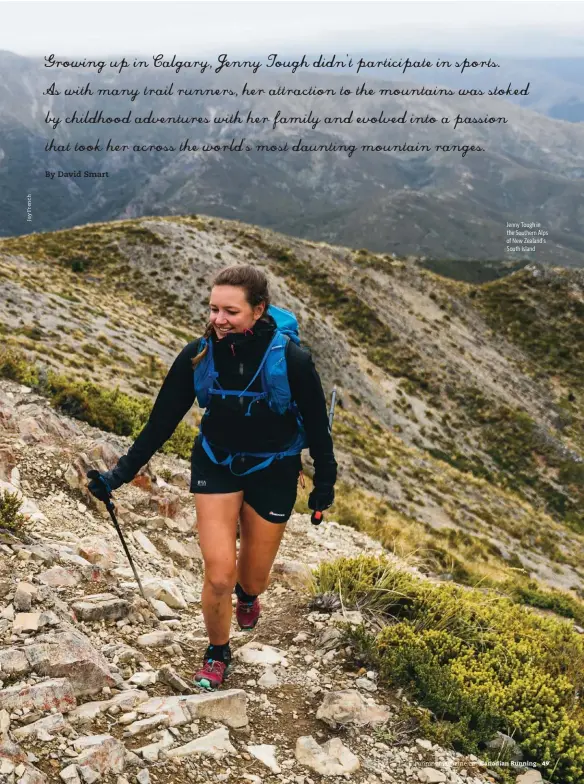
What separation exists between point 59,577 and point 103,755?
2.50 meters

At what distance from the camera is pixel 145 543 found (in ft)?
27.2

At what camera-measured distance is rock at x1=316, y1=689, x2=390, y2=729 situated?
4730 millimetres

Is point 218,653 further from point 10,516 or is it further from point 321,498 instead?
point 10,516

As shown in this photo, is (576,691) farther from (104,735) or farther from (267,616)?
(104,735)

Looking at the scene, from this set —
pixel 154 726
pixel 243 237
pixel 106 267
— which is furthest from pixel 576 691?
pixel 243 237

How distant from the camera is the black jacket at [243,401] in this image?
4.70m

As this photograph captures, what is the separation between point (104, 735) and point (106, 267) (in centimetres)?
3826

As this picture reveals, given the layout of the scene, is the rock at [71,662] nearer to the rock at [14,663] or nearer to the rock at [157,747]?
the rock at [14,663]

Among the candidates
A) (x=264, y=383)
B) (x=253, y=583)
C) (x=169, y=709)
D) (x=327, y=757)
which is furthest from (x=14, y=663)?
(x=264, y=383)

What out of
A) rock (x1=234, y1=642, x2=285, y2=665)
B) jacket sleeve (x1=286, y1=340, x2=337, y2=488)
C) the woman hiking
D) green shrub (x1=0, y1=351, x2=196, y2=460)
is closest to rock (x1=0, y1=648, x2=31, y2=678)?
the woman hiking

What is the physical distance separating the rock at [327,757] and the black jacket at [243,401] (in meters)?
2.15

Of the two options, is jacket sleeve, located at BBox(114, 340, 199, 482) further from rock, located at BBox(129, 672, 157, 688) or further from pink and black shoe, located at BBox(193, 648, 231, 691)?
pink and black shoe, located at BBox(193, 648, 231, 691)

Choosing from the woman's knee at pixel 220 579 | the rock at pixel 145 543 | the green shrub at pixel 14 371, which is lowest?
the rock at pixel 145 543

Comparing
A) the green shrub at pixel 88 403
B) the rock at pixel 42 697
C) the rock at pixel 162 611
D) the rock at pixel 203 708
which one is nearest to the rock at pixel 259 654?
the rock at pixel 203 708
